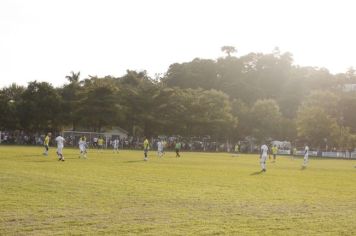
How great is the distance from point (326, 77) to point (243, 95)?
17973 millimetres

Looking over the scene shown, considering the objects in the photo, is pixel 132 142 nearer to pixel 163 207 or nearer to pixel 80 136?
pixel 80 136

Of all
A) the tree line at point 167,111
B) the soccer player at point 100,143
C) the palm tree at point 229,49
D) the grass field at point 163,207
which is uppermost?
the palm tree at point 229,49

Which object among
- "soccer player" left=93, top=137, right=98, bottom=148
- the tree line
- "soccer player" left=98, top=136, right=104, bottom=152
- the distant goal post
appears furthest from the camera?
the tree line

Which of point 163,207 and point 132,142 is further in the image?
point 132,142

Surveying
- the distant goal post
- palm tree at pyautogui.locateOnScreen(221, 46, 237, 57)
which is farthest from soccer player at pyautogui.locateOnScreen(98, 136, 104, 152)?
palm tree at pyautogui.locateOnScreen(221, 46, 237, 57)

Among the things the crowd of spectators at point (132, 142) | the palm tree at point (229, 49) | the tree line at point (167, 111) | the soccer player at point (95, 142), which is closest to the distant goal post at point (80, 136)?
the crowd of spectators at point (132, 142)

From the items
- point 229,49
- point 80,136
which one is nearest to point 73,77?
point 80,136

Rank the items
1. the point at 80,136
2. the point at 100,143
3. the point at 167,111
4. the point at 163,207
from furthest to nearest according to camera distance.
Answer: the point at 167,111 → the point at 80,136 → the point at 100,143 → the point at 163,207

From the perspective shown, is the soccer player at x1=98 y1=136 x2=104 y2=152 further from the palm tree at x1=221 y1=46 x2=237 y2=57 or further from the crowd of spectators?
the palm tree at x1=221 y1=46 x2=237 y2=57

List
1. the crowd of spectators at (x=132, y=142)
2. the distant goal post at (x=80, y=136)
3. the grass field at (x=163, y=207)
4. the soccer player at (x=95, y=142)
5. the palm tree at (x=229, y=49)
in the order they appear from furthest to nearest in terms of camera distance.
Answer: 1. the palm tree at (x=229, y=49)
2. the distant goal post at (x=80, y=136)
3. the crowd of spectators at (x=132, y=142)
4. the soccer player at (x=95, y=142)
5. the grass field at (x=163, y=207)

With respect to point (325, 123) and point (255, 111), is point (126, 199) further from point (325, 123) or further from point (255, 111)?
point (255, 111)

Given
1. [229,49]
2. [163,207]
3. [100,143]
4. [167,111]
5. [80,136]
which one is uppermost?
[229,49]

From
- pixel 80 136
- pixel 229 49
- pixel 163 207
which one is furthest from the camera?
pixel 229 49

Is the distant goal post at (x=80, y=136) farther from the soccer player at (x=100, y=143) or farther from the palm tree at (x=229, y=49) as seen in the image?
the palm tree at (x=229, y=49)
